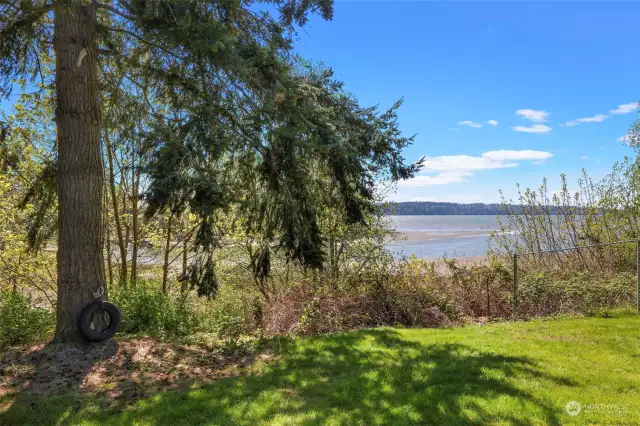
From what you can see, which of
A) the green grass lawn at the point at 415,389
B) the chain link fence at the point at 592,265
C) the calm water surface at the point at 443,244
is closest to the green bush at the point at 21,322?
the green grass lawn at the point at 415,389

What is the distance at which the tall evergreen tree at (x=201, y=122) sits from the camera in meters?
4.65

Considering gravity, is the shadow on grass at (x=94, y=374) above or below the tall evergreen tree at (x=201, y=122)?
below

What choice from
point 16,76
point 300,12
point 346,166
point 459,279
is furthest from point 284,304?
point 16,76

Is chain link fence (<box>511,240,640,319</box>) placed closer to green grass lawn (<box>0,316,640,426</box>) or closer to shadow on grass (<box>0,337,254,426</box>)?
green grass lawn (<box>0,316,640,426</box>)

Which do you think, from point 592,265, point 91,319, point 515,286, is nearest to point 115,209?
point 91,319

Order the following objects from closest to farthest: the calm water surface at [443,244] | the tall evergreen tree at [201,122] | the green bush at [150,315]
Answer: the tall evergreen tree at [201,122]
the green bush at [150,315]
the calm water surface at [443,244]

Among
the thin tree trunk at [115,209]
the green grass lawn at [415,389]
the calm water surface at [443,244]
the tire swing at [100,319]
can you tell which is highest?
the thin tree trunk at [115,209]

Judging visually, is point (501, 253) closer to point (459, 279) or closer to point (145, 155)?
point (459, 279)

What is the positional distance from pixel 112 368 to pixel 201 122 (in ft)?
10.9

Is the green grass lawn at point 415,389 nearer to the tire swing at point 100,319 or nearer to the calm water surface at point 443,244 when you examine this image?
the tire swing at point 100,319

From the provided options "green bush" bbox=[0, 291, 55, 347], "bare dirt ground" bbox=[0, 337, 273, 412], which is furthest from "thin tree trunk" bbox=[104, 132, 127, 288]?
"bare dirt ground" bbox=[0, 337, 273, 412]

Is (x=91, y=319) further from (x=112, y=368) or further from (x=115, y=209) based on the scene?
(x=115, y=209)

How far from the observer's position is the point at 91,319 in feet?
19.0

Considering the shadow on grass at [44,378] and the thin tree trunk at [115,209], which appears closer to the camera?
the shadow on grass at [44,378]
